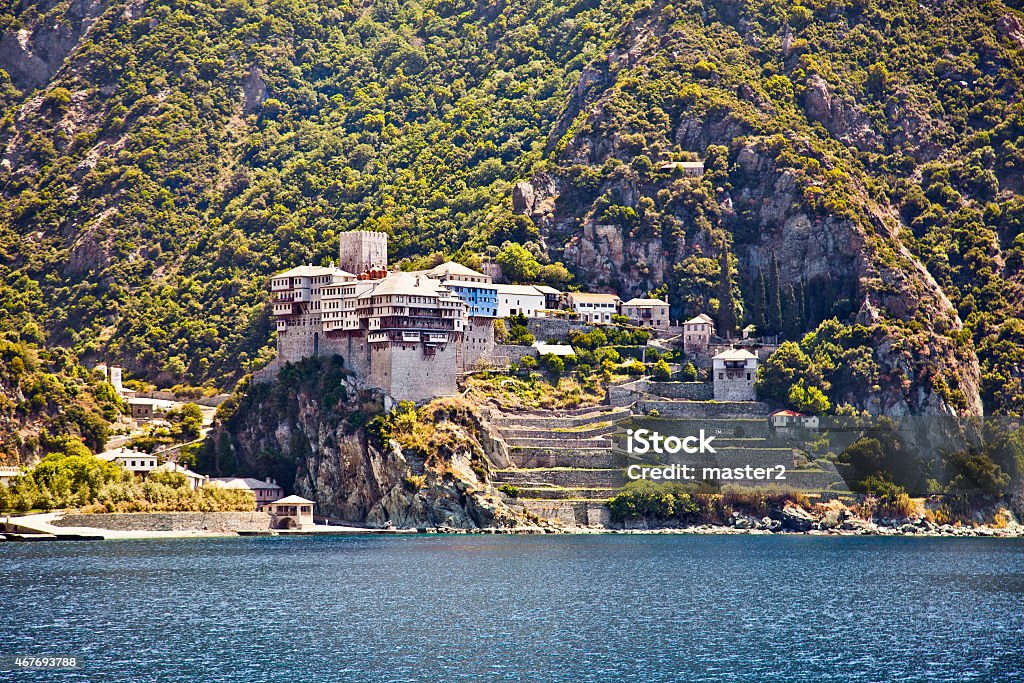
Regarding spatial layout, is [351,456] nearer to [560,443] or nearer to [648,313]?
[560,443]

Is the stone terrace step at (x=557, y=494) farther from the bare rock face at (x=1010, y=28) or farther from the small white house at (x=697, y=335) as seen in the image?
the bare rock face at (x=1010, y=28)

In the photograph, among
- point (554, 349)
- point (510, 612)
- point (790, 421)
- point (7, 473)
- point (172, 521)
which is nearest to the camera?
point (510, 612)

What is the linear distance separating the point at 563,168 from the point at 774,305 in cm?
2399

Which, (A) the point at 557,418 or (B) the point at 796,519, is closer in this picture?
(B) the point at 796,519

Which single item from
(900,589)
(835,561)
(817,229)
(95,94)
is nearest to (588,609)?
(900,589)

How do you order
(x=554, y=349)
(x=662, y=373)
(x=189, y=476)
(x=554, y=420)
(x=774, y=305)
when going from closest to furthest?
(x=189, y=476) < (x=554, y=420) < (x=662, y=373) < (x=554, y=349) < (x=774, y=305)

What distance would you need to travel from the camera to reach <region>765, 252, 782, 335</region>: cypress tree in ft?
428

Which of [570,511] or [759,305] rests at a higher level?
[759,305]

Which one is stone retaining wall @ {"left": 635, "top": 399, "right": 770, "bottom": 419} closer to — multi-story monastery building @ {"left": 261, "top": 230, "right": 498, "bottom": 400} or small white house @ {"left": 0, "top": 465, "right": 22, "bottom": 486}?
multi-story monastery building @ {"left": 261, "top": 230, "right": 498, "bottom": 400}

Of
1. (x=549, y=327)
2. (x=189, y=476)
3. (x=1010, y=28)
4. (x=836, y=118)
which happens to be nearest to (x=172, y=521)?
(x=189, y=476)

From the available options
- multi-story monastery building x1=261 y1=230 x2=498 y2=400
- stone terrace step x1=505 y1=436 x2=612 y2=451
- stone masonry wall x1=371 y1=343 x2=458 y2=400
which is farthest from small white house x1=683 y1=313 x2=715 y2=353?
stone masonry wall x1=371 y1=343 x2=458 y2=400

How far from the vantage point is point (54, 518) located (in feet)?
337

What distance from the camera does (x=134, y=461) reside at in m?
113

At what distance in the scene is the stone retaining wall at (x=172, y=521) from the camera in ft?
340
